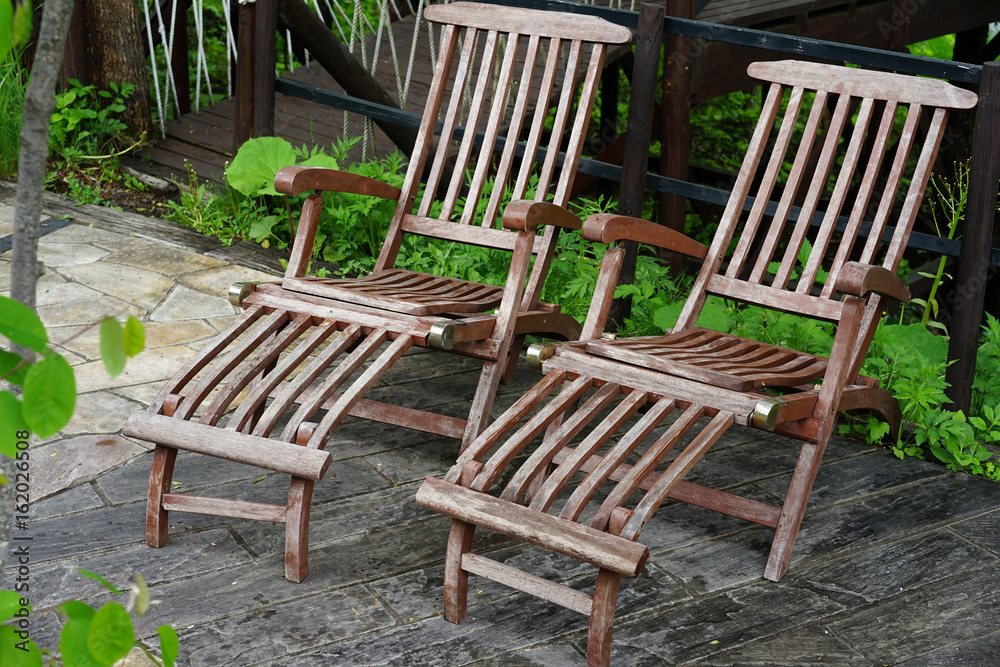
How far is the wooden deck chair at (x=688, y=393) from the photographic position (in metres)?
2.12

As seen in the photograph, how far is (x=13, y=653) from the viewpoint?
0.98 meters

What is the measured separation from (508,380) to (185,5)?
3731mm

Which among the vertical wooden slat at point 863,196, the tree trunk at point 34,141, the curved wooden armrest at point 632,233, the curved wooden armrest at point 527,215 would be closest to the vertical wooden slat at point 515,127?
the curved wooden armrest at point 527,215

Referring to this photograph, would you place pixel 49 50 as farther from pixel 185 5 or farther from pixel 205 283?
pixel 185 5

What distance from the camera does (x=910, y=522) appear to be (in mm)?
2738

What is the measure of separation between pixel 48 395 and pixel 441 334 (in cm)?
167

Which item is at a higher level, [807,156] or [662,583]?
[807,156]

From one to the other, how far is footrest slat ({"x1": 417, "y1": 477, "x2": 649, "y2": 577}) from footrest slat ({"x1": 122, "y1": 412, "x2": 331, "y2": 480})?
28 cm

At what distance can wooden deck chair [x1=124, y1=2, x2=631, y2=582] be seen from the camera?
235 centimetres

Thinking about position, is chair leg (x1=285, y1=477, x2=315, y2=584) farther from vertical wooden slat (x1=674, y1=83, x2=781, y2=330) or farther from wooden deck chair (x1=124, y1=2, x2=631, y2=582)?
vertical wooden slat (x1=674, y1=83, x2=781, y2=330)

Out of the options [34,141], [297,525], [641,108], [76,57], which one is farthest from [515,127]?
[76,57]

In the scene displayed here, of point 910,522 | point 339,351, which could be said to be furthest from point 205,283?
point 910,522

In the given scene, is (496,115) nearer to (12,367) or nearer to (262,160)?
(262,160)

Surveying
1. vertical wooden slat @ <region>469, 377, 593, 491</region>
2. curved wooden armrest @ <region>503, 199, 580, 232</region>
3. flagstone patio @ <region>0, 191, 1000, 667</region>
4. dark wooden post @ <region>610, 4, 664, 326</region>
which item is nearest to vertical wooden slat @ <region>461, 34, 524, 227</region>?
dark wooden post @ <region>610, 4, 664, 326</region>
